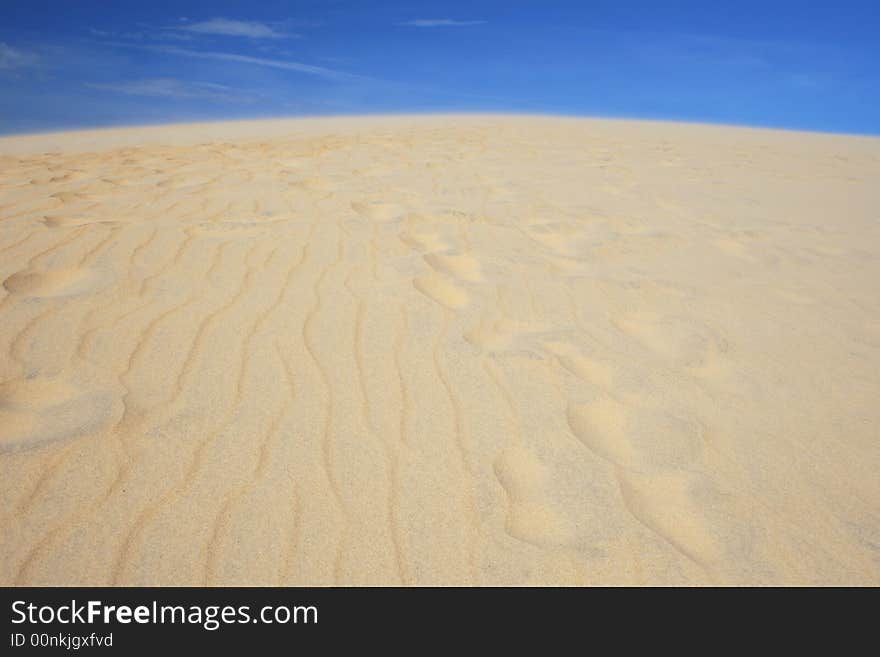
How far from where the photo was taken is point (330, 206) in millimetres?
4020

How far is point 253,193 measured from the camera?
173 inches

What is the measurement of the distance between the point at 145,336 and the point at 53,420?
0.54 meters

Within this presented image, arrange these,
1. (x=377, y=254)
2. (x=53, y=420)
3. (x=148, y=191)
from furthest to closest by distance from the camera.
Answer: (x=148, y=191) → (x=377, y=254) → (x=53, y=420)

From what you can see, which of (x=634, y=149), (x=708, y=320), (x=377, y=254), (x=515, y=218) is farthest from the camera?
(x=634, y=149)

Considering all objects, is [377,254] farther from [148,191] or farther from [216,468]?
[148,191]

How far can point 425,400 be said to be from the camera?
180 centimetres

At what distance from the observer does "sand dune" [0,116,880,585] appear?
4.21ft

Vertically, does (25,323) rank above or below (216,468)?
above

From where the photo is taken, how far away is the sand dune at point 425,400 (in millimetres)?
1284
